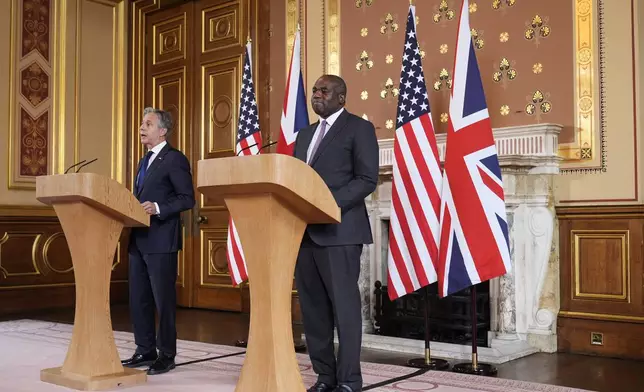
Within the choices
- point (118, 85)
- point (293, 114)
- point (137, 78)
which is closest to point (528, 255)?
point (293, 114)

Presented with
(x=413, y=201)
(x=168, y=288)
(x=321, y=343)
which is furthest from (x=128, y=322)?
(x=321, y=343)

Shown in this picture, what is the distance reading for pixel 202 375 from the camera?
3.62 m

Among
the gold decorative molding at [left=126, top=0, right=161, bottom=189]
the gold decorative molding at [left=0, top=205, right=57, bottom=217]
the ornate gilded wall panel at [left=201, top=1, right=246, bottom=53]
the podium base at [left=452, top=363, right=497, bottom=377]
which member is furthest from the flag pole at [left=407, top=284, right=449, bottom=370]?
the gold decorative molding at [left=126, top=0, right=161, bottom=189]

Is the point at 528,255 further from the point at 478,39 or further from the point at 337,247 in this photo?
the point at 337,247

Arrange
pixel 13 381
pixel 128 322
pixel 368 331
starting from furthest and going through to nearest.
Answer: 1. pixel 128 322
2. pixel 368 331
3. pixel 13 381

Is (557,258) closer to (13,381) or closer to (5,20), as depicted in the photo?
(13,381)

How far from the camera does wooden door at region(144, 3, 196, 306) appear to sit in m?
7.17

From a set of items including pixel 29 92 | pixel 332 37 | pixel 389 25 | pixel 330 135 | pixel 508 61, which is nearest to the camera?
pixel 330 135

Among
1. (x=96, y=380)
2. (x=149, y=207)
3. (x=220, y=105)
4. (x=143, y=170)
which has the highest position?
(x=220, y=105)

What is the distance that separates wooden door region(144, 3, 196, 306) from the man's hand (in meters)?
3.61

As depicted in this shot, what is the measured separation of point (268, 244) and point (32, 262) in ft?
17.2

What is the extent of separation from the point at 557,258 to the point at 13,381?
3.14 metres

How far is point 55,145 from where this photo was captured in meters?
7.33

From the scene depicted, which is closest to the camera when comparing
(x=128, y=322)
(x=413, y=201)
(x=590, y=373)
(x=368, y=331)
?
(x=590, y=373)
